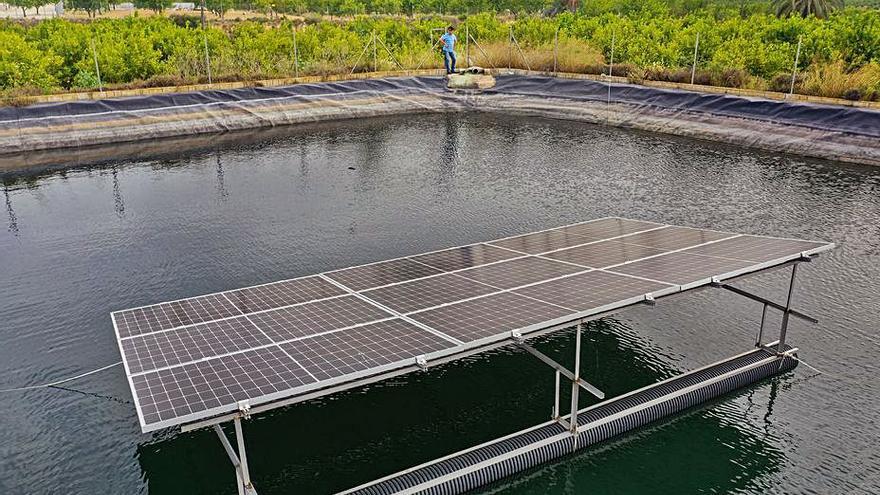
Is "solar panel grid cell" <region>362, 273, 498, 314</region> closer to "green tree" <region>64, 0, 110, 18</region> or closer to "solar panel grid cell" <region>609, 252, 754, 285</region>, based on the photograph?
"solar panel grid cell" <region>609, 252, 754, 285</region>

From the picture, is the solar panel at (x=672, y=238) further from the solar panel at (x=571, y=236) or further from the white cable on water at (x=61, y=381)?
the white cable on water at (x=61, y=381)

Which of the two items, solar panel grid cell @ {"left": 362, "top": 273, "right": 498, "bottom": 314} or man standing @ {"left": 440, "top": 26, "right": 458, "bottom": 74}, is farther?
man standing @ {"left": 440, "top": 26, "right": 458, "bottom": 74}

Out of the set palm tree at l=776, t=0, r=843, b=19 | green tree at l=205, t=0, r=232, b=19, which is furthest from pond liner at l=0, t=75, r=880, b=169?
green tree at l=205, t=0, r=232, b=19

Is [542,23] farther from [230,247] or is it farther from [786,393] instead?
[786,393]

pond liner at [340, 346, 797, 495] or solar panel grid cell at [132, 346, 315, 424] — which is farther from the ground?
solar panel grid cell at [132, 346, 315, 424]

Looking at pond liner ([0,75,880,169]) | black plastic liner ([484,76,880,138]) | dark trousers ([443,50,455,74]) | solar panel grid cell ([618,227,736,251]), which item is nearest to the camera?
solar panel grid cell ([618,227,736,251])
